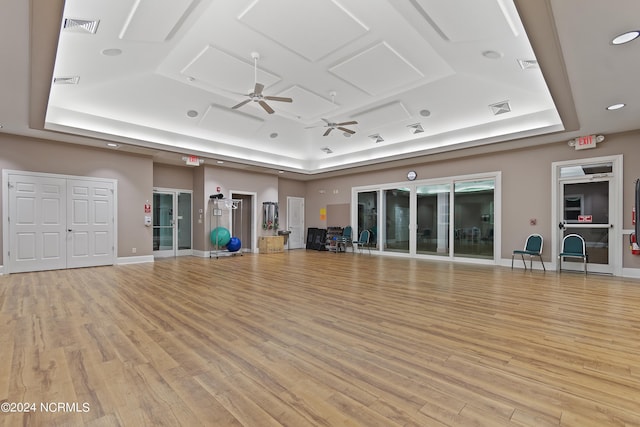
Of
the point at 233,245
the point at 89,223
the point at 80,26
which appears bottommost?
the point at 233,245

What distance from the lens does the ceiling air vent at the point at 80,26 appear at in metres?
3.80

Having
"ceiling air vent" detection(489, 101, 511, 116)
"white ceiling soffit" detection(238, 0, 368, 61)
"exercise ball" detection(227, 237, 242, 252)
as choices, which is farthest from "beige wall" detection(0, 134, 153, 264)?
"ceiling air vent" detection(489, 101, 511, 116)

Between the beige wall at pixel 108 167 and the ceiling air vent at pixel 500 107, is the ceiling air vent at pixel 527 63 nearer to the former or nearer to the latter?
the ceiling air vent at pixel 500 107

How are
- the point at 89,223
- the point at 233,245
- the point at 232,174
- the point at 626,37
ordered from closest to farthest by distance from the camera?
the point at 626,37, the point at 89,223, the point at 233,245, the point at 232,174

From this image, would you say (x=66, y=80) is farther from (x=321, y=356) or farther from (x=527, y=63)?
(x=527, y=63)

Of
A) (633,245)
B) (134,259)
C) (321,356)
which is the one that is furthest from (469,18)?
Answer: (134,259)

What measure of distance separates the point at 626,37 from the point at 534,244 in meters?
5.09

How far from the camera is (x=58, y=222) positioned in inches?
277

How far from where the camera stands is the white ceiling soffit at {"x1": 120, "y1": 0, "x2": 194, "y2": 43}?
3.70 m

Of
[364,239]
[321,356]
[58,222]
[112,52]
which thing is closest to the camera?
[321,356]

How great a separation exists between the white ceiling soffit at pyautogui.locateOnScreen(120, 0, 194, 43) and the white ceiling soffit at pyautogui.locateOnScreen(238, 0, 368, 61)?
0.82 metres

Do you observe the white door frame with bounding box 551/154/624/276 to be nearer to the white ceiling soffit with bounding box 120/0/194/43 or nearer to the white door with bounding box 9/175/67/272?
the white ceiling soffit with bounding box 120/0/194/43

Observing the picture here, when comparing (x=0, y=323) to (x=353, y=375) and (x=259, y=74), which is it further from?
(x=259, y=74)

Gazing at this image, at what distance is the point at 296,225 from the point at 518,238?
7.65 m
